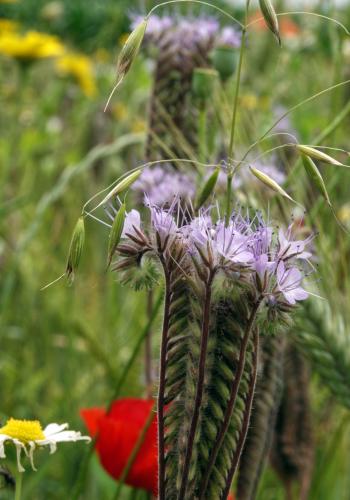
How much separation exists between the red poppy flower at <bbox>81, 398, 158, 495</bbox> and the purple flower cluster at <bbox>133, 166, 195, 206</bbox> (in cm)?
17

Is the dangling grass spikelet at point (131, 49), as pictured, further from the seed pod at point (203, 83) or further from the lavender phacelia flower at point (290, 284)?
the seed pod at point (203, 83)

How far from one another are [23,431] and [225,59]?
48 centimetres

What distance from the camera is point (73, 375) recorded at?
4.52 feet

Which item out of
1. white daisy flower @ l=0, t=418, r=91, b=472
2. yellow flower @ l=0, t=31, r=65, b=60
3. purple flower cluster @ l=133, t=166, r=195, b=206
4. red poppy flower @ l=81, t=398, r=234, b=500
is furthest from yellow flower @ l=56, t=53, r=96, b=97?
white daisy flower @ l=0, t=418, r=91, b=472

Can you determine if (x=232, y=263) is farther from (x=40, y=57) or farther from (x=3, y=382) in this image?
(x=40, y=57)

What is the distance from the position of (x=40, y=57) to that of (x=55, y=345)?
53 cm

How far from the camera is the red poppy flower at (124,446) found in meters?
0.71

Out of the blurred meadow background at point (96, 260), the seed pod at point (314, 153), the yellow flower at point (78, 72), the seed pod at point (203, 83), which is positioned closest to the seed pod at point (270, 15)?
the seed pod at point (314, 153)

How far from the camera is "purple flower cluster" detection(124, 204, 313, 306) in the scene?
47cm

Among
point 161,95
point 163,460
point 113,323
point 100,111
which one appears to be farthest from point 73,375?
point 100,111

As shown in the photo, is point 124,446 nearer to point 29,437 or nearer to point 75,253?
point 29,437

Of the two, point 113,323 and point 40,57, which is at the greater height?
point 40,57

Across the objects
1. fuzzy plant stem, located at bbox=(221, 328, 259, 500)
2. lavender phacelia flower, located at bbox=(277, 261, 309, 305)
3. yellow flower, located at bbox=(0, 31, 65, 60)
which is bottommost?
fuzzy plant stem, located at bbox=(221, 328, 259, 500)

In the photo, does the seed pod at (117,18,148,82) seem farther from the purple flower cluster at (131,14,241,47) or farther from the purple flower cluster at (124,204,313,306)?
the purple flower cluster at (131,14,241,47)
